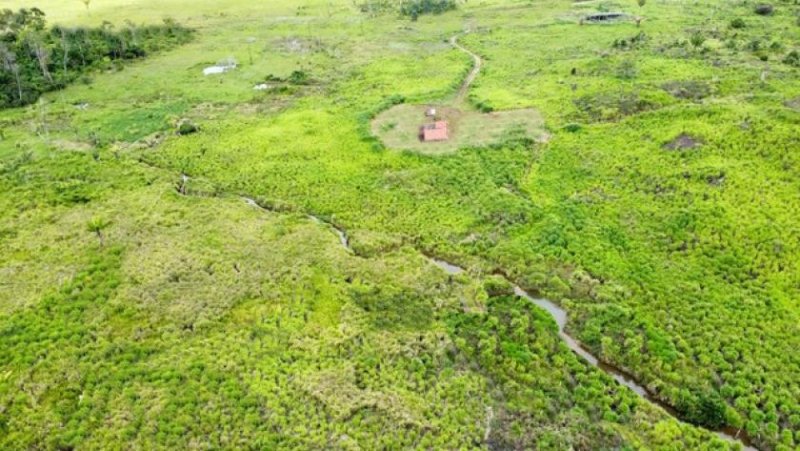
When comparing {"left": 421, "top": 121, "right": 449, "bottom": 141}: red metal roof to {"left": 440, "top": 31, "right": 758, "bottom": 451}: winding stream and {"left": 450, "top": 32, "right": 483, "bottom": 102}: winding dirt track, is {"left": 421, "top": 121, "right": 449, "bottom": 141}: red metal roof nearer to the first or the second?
{"left": 450, "top": 32, "right": 483, "bottom": 102}: winding dirt track

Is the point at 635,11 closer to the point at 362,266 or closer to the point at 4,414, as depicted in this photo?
the point at 362,266

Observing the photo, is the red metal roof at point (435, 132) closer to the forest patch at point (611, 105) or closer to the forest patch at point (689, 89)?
the forest patch at point (611, 105)

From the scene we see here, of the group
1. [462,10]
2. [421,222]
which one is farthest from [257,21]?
[421,222]

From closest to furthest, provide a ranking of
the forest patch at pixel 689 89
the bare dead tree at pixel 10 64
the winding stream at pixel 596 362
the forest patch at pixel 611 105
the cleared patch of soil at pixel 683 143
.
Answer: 1. the winding stream at pixel 596 362
2. the cleared patch of soil at pixel 683 143
3. the forest patch at pixel 611 105
4. the forest patch at pixel 689 89
5. the bare dead tree at pixel 10 64

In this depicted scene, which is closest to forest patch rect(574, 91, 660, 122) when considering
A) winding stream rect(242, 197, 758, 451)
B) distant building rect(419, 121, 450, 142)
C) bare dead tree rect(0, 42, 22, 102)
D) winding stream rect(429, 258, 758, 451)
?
distant building rect(419, 121, 450, 142)

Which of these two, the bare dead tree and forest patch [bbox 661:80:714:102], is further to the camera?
the bare dead tree

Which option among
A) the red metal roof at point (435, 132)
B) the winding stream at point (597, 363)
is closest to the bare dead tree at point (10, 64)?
the red metal roof at point (435, 132)
